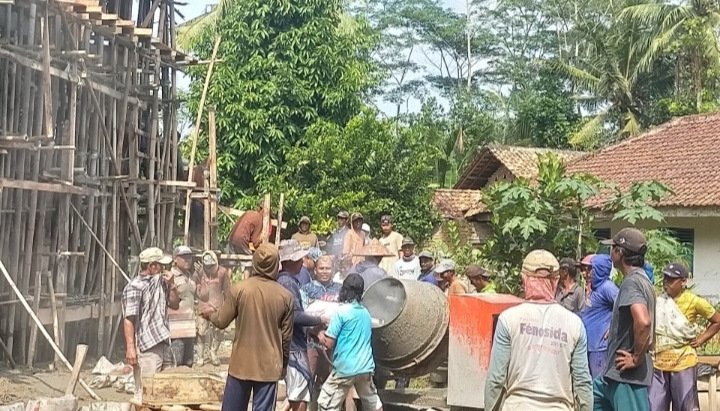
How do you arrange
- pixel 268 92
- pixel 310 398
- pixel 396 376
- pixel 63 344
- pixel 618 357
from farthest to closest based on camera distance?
pixel 268 92
pixel 63 344
pixel 396 376
pixel 310 398
pixel 618 357

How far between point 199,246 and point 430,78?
30473 millimetres

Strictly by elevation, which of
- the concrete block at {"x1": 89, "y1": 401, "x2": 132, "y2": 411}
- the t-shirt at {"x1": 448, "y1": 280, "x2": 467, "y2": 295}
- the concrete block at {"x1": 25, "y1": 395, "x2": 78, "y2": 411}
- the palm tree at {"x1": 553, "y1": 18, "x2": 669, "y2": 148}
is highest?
the palm tree at {"x1": 553, "y1": 18, "x2": 669, "y2": 148}

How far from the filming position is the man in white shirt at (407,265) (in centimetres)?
1165

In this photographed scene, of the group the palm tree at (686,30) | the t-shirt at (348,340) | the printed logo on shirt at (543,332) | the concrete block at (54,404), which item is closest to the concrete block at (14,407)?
the concrete block at (54,404)

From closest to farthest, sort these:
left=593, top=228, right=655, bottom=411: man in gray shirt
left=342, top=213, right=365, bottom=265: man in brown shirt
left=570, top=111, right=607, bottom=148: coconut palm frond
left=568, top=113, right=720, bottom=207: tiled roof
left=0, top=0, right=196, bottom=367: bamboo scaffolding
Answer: left=593, top=228, right=655, bottom=411: man in gray shirt < left=0, top=0, right=196, bottom=367: bamboo scaffolding < left=342, top=213, right=365, bottom=265: man in brown shirt < left=568, top=113, right=720, bottom=207: tiled roof < left=570, top=111, right=607, bottom=148: coconut palm frond

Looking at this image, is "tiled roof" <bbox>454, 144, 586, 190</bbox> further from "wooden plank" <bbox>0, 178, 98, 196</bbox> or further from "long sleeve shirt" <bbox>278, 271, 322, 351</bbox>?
"long sleeve shirt" <bbox>278, 271, 322, 351</bbox>

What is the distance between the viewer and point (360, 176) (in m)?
20.2

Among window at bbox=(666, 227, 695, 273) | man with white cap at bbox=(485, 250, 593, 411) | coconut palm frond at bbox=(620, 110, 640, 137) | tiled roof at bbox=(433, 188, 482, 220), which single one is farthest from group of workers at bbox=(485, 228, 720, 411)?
coconut palm frond at bbox=(620, 110, 640, 137)

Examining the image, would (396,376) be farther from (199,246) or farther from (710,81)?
(710,81)

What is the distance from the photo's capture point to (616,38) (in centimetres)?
2972

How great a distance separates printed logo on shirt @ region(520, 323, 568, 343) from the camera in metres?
5.03

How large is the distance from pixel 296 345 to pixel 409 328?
1.36 metres

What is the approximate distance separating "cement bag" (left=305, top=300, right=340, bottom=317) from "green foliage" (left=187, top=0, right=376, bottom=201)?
13.8 metres

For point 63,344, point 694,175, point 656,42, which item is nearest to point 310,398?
point 63,344
